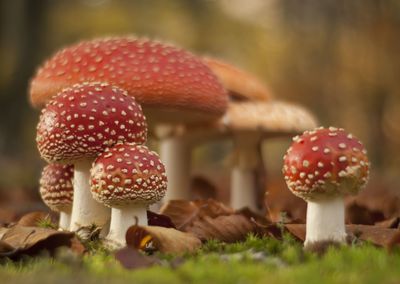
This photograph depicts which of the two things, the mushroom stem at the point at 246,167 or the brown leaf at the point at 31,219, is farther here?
the mushroom stem at the point at 246,167

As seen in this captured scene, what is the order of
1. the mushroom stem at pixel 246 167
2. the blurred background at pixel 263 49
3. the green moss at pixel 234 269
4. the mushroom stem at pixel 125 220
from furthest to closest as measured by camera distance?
the blurred background at pixel 263 49 < the mushroom stem at pixel 246 167 < the mushroom stem at pixel 125 220 < the green moss at pixel 234 269

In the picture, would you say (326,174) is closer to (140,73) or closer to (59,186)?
(140,73)

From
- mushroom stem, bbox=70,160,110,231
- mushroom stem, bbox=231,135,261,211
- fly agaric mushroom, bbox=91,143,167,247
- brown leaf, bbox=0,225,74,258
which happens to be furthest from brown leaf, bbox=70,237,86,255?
mushroom stem, bbox=231,135,261,211

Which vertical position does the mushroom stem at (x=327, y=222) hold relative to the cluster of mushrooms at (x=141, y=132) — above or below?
below

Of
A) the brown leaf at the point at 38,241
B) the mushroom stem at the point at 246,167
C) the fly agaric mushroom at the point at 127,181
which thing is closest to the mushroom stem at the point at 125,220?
the fly agaric mushroom at the point at 127,181

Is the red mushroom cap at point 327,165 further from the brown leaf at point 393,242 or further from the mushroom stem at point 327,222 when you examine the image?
the brown leaf at point 393,242

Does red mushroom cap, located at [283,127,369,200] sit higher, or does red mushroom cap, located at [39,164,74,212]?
red mushroom cap, located at [283,127,369,200]

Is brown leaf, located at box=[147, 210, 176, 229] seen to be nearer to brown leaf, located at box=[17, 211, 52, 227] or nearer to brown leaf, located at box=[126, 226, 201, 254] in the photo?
brown leaf, located at box=[126, 226, 201, 254]

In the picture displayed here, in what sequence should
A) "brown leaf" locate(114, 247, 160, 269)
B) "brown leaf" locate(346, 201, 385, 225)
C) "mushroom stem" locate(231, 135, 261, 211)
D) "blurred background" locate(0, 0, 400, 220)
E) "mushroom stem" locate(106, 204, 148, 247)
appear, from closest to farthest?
"brown leaf" locate(114, 247, 160, 269) → "mushroom stem" locate(106, 204, 148, 247) → "brown leaf" locate(346, 201, 385, 225) → "mushroom stem" locate(231, 135, 261, 211) → "blurred background" locate(0, 0, 400, 220)

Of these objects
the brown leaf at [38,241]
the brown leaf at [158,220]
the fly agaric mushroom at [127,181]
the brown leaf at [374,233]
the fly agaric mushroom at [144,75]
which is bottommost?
the brown leaf at [38,241]
